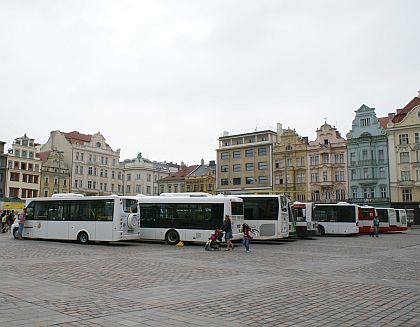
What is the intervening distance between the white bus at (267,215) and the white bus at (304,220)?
4891mm

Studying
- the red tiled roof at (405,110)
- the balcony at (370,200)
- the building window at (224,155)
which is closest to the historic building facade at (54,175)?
the building window at (224,155)

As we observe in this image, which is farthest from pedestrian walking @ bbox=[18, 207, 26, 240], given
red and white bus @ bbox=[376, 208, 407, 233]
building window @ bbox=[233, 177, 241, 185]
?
building window @ bbox=[233, 177, 241, 185]

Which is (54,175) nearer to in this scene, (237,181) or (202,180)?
(202,180)

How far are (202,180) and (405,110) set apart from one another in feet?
130

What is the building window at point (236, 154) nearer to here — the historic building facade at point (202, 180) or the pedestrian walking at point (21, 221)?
the historic building facade at point (202, 180)

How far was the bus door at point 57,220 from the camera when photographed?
86.5 feet

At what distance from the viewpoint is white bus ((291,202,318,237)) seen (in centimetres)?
3331

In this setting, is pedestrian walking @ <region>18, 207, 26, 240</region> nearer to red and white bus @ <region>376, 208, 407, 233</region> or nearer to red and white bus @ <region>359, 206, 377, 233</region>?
red and white bus @ <region>359, 206, 377, 233</region>

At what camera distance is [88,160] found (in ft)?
297

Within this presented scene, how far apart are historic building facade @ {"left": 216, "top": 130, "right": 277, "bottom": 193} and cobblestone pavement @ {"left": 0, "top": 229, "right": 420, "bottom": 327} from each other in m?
61.4

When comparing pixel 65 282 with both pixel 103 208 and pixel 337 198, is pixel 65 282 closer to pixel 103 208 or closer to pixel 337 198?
pixel 103 208

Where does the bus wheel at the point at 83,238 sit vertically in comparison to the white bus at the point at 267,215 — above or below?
below

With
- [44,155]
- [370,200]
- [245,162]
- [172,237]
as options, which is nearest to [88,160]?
[44,155]

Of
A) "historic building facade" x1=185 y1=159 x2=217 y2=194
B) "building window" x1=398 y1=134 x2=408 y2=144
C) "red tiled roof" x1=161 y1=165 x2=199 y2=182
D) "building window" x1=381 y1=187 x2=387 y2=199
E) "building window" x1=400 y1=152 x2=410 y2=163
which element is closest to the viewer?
"building window" x1=400 y1=152 x2=410 y2=163
